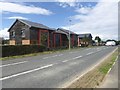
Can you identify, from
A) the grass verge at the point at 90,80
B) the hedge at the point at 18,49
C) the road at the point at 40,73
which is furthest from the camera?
the hedge at the point at 18,49

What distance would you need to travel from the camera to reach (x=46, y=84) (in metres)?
9.53

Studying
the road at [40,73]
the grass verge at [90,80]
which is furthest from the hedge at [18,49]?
the grass verge at [90,80]

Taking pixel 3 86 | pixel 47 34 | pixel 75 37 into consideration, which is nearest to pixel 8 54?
pixel 3 86

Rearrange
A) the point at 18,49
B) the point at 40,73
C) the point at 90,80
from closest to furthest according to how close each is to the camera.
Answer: the point at 90,80 → the point at 40,73 → the point at 18,49

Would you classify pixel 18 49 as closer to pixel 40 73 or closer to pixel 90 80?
pixel 40 73

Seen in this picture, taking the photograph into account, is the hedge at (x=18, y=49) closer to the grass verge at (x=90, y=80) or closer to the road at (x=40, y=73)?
the road at (x=40, y=73)

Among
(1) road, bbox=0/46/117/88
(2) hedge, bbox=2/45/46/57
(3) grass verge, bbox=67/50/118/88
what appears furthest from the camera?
(2) hedge, bbox=2/45/46/57

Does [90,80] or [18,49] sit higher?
[18,49]

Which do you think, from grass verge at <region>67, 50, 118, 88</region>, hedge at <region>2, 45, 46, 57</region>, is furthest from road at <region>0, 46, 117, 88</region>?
hedge at <region>2, 45, 46, 57</region>

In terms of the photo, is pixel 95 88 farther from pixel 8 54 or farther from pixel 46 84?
pixel 8 54

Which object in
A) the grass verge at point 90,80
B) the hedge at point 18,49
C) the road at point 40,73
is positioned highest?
the hedge at point 18,49

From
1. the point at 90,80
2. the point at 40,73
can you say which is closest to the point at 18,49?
the point at 40,73

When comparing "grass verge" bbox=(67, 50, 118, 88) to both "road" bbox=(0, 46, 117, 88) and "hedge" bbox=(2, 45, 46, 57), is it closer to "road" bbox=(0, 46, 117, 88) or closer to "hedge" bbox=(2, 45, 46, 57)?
"road" bbox=(0, 46, 117, 88)

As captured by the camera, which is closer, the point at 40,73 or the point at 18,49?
the point at 40,73
